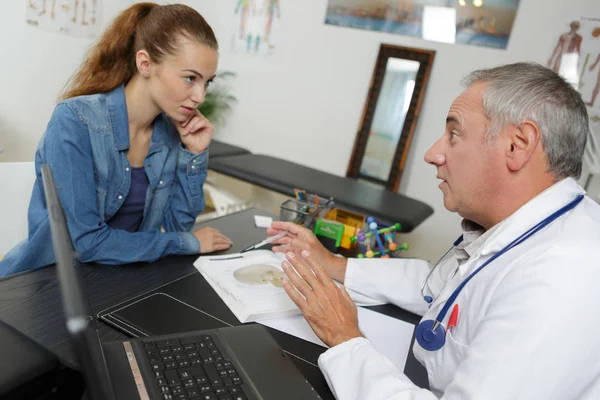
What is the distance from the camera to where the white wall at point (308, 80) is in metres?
3.37

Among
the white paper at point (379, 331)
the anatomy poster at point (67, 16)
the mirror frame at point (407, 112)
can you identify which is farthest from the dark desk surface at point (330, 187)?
the anatomy poster at point (67, 16)

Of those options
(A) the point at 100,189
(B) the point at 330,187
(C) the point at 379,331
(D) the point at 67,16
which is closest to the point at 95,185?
(A) the point at 100,189

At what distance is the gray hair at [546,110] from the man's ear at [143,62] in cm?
102

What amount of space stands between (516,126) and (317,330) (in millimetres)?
593

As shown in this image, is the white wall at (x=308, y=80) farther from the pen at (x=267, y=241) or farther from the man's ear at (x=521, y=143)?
the man's ear at (x=521, y=143)

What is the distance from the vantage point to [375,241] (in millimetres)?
1771

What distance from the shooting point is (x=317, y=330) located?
105cm

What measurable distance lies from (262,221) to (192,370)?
1.07m

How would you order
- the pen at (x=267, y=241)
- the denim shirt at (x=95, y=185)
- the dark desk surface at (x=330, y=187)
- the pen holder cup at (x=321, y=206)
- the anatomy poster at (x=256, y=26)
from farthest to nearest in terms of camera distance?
1. the anatomy poster at (x=256, y=26)
2. the dark desk surface at (x=330, y=187)
3. the pen holder cup at (x=321, y=206)
4. the pen at (x=267, y=241)
5. the denim shirt at (x=95, y=185)

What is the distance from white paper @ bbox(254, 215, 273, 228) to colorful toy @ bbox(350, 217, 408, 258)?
13.4 inches

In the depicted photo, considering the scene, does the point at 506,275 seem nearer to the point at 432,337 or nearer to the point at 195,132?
the point at 432,337

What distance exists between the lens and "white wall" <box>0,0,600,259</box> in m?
3.37

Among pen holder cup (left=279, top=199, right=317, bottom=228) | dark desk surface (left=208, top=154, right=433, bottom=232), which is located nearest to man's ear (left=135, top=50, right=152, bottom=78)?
pen holder cup (left=279, top=199, right=317, bottom=228)

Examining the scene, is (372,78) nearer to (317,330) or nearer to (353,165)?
(353,165)
